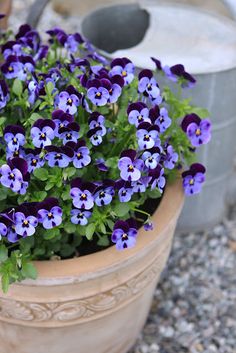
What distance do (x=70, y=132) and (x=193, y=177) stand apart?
31 centimetres

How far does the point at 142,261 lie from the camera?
3.99 feet

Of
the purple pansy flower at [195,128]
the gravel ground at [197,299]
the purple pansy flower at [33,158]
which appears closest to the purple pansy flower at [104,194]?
the purple pansy flower at [33,158]

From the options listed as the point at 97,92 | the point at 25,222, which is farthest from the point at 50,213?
the point at 97,92

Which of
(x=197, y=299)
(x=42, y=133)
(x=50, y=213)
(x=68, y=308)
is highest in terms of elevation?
(x=42, y=133)

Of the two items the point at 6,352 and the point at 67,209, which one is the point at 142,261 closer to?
the point at 67,209

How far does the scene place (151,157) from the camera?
3.67 ft

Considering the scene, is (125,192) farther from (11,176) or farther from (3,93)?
(3,93)

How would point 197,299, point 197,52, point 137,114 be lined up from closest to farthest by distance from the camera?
point 137,114, point 197,52, point 197,299

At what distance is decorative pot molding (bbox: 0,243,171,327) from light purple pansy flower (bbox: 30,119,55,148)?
0.32 m

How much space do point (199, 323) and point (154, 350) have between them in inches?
6.6

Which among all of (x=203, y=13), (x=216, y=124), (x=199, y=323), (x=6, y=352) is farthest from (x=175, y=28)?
(x=6, y=352)

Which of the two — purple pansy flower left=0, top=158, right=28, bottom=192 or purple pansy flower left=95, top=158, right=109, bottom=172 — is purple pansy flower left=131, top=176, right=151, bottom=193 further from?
purple pansy flower left=0, top=158, right=28, bottom=192

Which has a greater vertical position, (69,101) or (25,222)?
(69,101)

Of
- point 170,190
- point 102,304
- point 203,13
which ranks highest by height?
point 203,13
